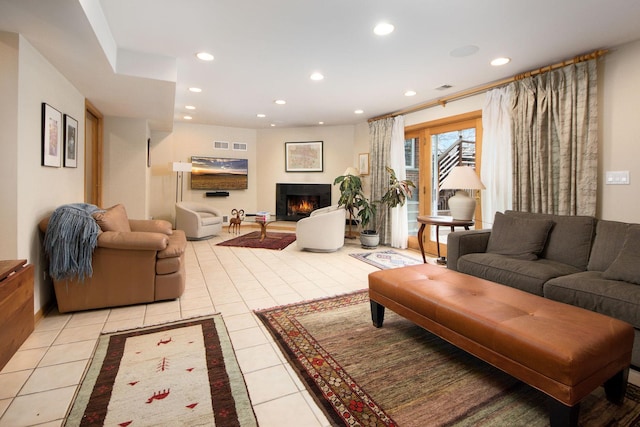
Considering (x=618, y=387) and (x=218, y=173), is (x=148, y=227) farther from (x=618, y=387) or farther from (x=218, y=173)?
(x=618, y=387)

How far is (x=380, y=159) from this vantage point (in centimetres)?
580

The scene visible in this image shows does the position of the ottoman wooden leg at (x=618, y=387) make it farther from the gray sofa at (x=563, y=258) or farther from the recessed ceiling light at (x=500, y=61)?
the recessed ceiling light at (x=500, y=61)

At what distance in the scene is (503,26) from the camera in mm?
2592

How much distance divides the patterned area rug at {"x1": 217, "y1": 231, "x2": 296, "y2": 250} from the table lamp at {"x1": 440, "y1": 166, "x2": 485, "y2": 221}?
2.95 m

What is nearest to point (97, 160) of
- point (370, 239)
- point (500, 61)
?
point (370, 239)

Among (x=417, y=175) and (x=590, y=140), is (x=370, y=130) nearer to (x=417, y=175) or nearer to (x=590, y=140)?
(x=417, y=175)

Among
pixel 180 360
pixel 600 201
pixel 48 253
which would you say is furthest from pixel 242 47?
pixel 600 201

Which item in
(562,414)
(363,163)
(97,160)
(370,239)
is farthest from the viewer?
(363,163)

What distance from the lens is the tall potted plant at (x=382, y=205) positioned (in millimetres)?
5137

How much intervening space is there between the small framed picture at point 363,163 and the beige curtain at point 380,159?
0.30 meters

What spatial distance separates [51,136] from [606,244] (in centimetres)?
493

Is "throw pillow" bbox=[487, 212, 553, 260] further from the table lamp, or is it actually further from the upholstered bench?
the upholstered bench

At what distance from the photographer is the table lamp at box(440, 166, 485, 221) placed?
374 cm

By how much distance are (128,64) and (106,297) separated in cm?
230
